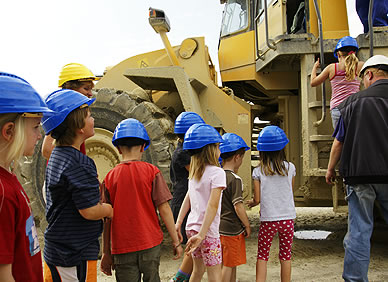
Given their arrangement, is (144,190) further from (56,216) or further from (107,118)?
(107,118)

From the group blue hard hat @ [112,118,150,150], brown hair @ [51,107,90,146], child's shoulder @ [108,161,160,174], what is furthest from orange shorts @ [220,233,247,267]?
brown hair @ [51,107,90,146]

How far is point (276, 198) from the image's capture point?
300cm

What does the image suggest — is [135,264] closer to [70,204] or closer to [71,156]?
[70,204]

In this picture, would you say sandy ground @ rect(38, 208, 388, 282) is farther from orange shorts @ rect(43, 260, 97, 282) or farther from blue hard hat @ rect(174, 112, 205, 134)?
orange shorts @ rect(43, 260, 97, 282)

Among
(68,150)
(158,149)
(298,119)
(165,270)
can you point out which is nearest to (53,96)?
(68,150)

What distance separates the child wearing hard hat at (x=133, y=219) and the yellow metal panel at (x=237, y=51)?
3.14 m

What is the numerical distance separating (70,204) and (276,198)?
1.72m

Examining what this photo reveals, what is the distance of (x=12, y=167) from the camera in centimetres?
142

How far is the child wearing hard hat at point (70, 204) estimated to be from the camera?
1.86 meters

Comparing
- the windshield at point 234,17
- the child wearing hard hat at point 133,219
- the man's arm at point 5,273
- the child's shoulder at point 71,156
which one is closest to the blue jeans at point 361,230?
the child wearing hard hat at point 133,219

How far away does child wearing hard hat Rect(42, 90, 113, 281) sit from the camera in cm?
186

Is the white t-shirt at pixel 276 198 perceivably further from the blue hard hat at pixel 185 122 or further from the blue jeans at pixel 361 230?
the blue hard hat at pixel 185 122

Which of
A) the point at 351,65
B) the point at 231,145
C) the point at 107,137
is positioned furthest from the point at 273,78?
the point at 107,137

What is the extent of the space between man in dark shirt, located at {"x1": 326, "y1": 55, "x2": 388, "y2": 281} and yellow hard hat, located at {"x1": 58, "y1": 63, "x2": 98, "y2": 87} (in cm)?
198
